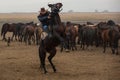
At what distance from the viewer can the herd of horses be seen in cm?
1390

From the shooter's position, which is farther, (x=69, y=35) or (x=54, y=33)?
(x=69, y=35)

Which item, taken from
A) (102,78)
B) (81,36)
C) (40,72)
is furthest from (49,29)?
(81,36)

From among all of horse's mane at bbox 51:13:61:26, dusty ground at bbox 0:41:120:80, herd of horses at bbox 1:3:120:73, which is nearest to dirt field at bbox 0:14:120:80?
dusty ground at bbox 0:41:120:80

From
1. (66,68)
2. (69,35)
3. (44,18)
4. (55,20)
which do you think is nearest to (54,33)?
(55,20)

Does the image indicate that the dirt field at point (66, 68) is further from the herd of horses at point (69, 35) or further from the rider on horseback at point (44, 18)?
the rider on horseback at point (44, 18)

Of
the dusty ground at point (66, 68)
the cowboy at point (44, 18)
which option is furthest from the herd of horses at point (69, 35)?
the dusty ground at point (66, 68)

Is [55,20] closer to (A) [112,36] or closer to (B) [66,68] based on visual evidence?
(B) [66,68]

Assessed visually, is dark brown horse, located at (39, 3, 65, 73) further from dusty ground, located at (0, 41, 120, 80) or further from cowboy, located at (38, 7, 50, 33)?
dusty ground, located at (0, 41, 120, 80)

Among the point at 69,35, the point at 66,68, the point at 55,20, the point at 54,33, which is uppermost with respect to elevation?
the point at 55,20

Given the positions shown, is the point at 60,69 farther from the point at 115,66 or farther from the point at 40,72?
the point at 115,66

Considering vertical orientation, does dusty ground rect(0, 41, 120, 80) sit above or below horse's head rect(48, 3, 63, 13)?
below

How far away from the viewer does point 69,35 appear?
77.3ft

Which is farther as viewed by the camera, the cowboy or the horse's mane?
the cowboy

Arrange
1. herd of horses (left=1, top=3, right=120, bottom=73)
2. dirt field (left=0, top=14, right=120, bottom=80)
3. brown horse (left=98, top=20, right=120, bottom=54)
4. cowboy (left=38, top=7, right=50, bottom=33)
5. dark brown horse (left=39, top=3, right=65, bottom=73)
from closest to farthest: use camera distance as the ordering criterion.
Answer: dirt field (left=0, top=14, right=120, bottom=80) → dark brown horse (left=39, top=3, right=65, bottom=73) → herd of horses (left=1, top=3, right=120, bottom=73) → cowboy (left=38, top=7, right=50, bottom=33) → brown horse (left=98, top=20, right=120, bottom=54)
